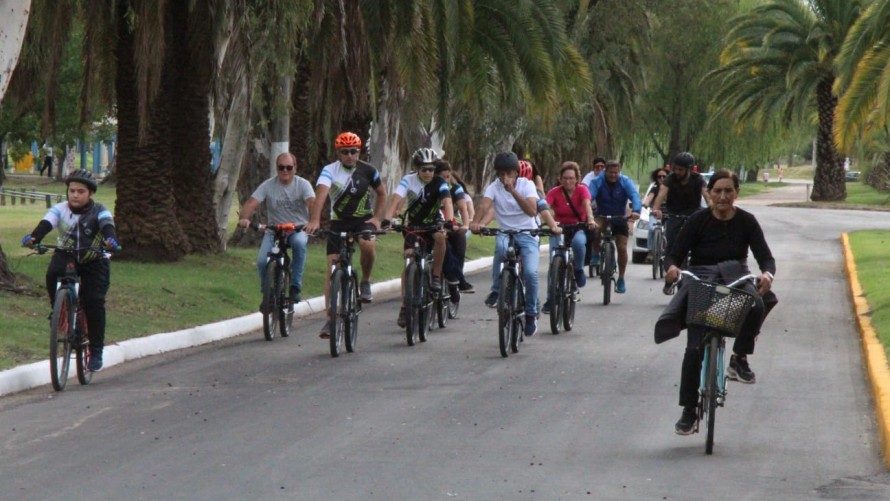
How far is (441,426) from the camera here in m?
9.50

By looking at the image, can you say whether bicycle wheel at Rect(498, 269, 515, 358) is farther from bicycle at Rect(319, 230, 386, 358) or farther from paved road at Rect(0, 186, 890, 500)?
bicycle at Rect(319, 230, 386, 358)

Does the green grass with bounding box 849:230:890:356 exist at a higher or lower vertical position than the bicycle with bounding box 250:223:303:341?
lower

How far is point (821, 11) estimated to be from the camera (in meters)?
50.3

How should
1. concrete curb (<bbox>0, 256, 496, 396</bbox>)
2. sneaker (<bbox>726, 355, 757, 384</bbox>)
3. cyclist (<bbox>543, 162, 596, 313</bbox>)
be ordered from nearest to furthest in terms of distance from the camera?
1. sneaker (<bbox>726, 355, 757, 384</bbox>)
2. concrete curb (<bbox>0, 256, 496, 396</bbox>)
3. cyclist (<bbox>543, 162, 596, 313</bbox>)

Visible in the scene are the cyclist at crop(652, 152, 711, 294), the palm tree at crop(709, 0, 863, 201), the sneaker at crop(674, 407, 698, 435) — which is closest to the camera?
the sneaker at crop(674, 407, 698, 435)

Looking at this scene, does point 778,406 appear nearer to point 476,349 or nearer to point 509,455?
point 509,455

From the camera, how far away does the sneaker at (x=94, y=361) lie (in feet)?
38.3

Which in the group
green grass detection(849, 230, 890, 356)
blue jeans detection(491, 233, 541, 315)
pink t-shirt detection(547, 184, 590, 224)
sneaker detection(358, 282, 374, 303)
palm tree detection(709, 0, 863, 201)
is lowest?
green grass detection(849, 230, 890, 356)

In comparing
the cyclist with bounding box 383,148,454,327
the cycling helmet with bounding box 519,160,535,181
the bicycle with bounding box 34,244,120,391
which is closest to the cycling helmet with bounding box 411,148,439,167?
the cyclist with bounding box 383,148,454,327

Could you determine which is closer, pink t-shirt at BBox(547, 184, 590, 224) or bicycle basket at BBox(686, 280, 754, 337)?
bicycle basket at BBox(686, 280, 754, 337)

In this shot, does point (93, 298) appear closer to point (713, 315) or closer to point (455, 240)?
point (713, 315)

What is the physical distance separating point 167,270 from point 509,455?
11.2 meters

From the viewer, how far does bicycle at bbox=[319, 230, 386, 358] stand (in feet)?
43.7

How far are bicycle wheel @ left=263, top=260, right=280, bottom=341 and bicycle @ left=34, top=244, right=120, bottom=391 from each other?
3.15 meters
